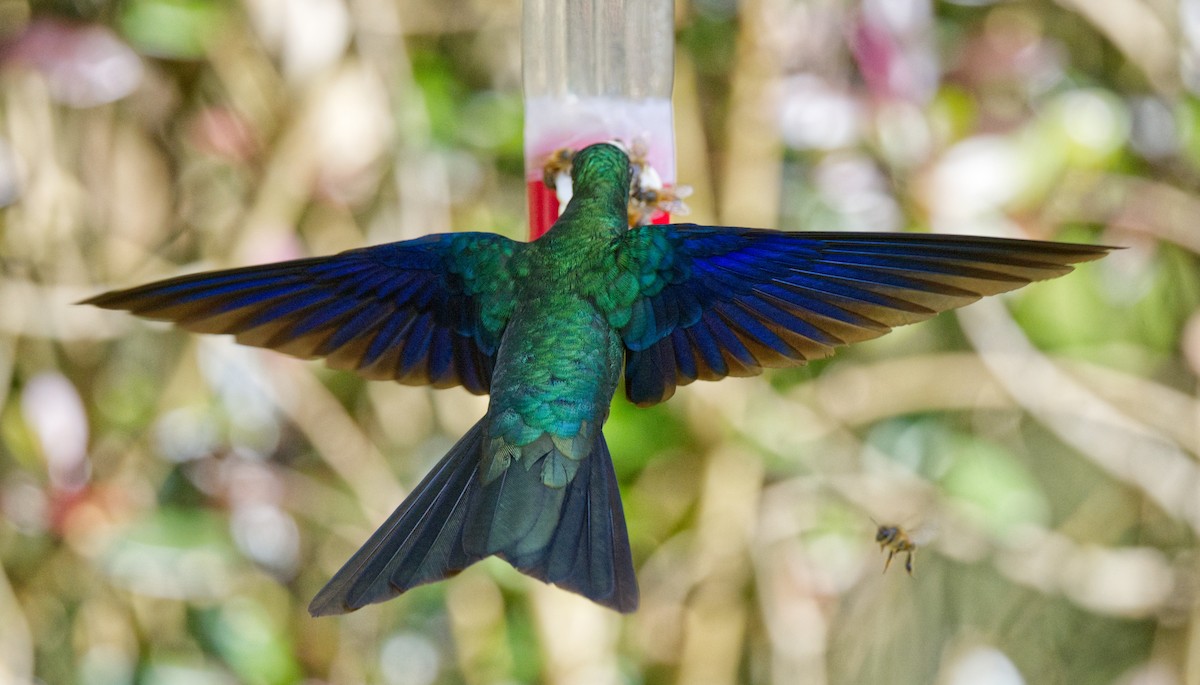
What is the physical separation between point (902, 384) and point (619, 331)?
1310mm

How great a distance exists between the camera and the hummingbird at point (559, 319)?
0.99 metres

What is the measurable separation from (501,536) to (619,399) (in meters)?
1.23

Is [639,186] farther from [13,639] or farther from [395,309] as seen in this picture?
[13,639]

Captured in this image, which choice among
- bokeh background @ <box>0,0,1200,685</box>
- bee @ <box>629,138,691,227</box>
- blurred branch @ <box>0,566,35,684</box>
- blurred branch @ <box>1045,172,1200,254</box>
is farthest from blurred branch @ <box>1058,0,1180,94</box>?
blurred branch @ <box>0,566,35,684</box>

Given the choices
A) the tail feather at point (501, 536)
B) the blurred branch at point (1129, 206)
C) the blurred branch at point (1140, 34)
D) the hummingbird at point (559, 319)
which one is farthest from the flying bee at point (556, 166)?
the blurred branch at point (1140, 34)

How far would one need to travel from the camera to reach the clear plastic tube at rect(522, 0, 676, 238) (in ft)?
4.67

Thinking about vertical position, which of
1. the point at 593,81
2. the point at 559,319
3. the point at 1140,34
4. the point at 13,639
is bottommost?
the point at 13,639

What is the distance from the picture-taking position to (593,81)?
1478mm

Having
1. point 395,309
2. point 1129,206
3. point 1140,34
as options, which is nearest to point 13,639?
point 395,309

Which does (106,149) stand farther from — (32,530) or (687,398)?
(687,398)

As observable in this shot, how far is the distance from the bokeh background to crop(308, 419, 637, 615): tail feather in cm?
112

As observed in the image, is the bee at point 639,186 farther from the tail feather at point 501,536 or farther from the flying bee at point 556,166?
the tail feather at point 501,536

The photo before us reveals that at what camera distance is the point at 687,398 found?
2232 millimetres

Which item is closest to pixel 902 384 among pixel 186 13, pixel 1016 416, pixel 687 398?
pixel 1016 416
